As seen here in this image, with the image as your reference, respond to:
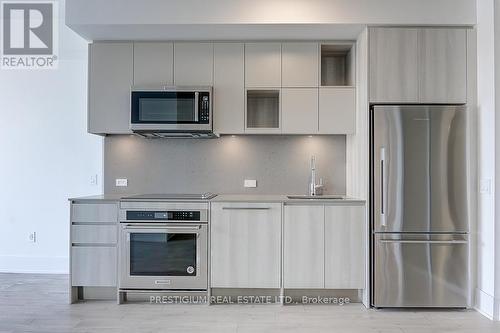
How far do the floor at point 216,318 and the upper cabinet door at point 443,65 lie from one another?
1.80m

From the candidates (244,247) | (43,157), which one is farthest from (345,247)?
(43,157)

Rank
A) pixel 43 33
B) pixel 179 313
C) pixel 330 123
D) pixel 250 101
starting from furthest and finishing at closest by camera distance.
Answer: pixel 43 33 → pixel 250 101 → pixel 330 123 → pixel 179 313

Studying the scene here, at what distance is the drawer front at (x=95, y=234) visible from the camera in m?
3.17

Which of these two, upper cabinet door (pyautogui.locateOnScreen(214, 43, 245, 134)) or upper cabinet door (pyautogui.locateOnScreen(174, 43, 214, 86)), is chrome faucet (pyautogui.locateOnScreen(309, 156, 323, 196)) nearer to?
upper cabinet door (pyautogui.locateOnScreen(214, 43, 245, 134))

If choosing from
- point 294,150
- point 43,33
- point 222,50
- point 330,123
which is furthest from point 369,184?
point 43,33

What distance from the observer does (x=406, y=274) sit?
3062 mm

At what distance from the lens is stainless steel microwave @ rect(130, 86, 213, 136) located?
11.0 ft

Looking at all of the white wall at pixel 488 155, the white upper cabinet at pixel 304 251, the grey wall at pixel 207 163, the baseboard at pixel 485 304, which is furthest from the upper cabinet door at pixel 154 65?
the baseboard at pixel 485 304

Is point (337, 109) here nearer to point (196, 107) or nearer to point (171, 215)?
point (196, 107)

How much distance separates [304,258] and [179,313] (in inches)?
44.7

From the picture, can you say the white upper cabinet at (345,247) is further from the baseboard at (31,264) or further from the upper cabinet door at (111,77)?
the baseboard at (31,264)

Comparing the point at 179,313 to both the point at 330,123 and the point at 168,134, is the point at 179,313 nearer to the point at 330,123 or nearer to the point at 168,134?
the point at 168,134

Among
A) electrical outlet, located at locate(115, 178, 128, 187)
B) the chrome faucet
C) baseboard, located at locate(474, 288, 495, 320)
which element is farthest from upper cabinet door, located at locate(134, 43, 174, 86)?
baseboard, located at locate(474, 288, 495, 320)

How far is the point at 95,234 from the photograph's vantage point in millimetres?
3172
